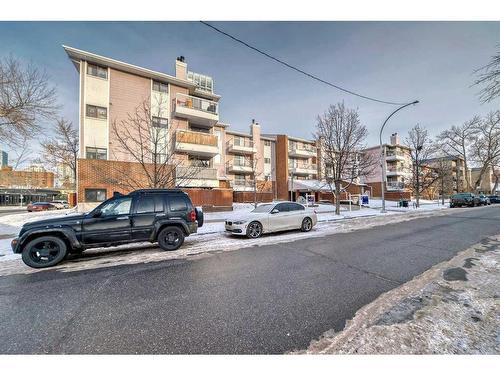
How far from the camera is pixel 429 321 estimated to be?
9.89 feet

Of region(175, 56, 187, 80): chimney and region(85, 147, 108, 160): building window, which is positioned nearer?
region(85, 147, 108, 160): building window

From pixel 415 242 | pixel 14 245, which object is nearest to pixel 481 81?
pixel 415 242

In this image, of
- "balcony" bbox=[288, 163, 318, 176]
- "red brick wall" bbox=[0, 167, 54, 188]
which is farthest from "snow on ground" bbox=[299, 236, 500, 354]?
"red brick wall" bbox=[0, 167, 54, 188]

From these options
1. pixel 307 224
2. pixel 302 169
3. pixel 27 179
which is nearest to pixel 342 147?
pixel 307 224

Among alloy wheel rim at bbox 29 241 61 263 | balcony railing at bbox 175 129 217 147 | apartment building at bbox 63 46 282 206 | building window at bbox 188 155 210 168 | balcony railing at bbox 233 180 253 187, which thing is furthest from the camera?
balcony railing at bbox 233 180 253 187

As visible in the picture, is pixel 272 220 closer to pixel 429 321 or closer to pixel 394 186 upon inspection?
pixel 429 321

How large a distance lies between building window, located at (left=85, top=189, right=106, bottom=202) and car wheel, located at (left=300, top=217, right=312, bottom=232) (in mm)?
16412

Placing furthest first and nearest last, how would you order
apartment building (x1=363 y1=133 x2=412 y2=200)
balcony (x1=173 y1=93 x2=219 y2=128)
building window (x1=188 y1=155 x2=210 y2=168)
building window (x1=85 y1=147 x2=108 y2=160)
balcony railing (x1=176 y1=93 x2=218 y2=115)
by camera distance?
apartment building (x1=363 y1=133 x2=412 y2=200), building window (x1=188 y1=155 x2=210 y2=168), balcony railing (x1=176 y1=93 x2=218 y2=115), balcony (x1=173 y1=93 x2=219 y2=128), building window (x1=85 y1=147 x2=108 y2=160)

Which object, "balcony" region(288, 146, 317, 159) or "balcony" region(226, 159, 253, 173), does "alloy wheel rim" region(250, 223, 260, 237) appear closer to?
"balcony" region(226, 159, 253, 173)

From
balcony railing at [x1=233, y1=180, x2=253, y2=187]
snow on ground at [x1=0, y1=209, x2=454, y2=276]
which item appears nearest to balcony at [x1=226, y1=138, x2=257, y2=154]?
balcony railing at [x1=233, y1=180, x2=253, y2=187]

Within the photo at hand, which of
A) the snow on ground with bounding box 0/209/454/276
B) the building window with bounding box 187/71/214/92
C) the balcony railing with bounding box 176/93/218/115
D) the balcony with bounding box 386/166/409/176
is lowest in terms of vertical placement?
the snow on ground with bounding box 0/209/454/276

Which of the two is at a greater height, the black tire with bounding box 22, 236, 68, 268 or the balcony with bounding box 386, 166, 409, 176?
the balcony with bounding box 386, 166, 409, 176

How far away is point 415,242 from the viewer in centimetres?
809

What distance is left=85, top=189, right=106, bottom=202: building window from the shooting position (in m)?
17.7
